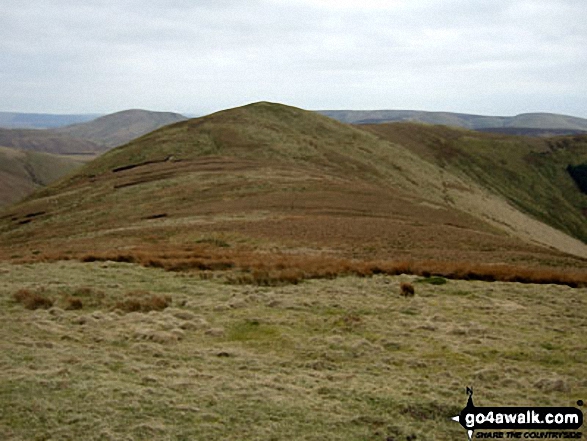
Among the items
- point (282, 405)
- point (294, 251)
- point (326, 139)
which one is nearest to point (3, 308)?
point (282, 405)

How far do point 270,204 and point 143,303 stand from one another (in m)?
28.5

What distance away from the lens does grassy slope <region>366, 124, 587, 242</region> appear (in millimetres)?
119000

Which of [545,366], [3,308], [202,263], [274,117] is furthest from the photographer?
[274,117]

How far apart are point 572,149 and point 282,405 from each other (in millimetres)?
180827

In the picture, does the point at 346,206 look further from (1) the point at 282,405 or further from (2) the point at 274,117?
(2) the point at 274,117

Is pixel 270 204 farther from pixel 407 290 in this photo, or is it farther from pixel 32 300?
pixel 32 300

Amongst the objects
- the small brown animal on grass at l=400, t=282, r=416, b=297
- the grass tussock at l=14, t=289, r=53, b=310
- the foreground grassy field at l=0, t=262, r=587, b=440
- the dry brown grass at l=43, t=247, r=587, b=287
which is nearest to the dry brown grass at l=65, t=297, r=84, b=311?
the foreground grassy field at l=0, t=262, r=587, b=440

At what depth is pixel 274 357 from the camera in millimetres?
12555

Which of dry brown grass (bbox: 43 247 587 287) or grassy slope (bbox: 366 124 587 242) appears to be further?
grassy slope (bbox: 366 124 587 242)

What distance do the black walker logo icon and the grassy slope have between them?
114 m

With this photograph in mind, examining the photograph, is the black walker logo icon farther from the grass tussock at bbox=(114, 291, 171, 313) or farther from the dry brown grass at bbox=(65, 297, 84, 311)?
the dry brown grass at bbox=(65, 297, 84, 311)

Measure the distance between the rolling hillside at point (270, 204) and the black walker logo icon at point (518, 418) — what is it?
16.9 meters

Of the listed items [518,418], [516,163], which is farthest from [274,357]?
[516,163]

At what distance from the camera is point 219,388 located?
1038 cm
